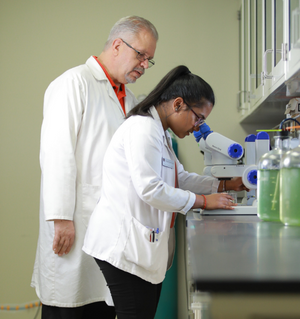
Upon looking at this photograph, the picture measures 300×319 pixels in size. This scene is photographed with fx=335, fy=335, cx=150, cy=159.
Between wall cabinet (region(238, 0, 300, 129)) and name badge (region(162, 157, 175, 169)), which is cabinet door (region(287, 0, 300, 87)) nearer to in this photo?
wall cabinet (region(238, 0, 300, 129))

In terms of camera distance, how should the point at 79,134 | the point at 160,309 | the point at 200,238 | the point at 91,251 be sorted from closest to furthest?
the point at 200,238 → the point at 91,251 → the point at 79,134 → the point at 160,309

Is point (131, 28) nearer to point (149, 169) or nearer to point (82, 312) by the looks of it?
point (149, 169)

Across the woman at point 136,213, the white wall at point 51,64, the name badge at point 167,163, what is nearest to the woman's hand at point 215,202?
the woman at point 136,213

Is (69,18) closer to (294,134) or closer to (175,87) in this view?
(175,87)

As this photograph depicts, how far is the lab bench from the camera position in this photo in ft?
1.19

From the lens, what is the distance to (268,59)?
172cm

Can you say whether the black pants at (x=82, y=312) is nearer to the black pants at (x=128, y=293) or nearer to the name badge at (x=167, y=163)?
the black pants at (x=128, y=293)

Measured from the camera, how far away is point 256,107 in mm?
1974

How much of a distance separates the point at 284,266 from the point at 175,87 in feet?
3.07

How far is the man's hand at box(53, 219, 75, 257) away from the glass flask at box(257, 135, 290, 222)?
754 mm

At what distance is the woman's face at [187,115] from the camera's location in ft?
4.17

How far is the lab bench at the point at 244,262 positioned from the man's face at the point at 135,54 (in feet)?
3.31

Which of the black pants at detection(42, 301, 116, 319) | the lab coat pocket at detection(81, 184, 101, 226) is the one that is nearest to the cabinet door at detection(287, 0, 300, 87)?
the lab coat pocket at detection(81, 184, 101, 226)

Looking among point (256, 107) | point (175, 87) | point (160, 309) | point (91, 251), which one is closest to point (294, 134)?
point (175, 87)
